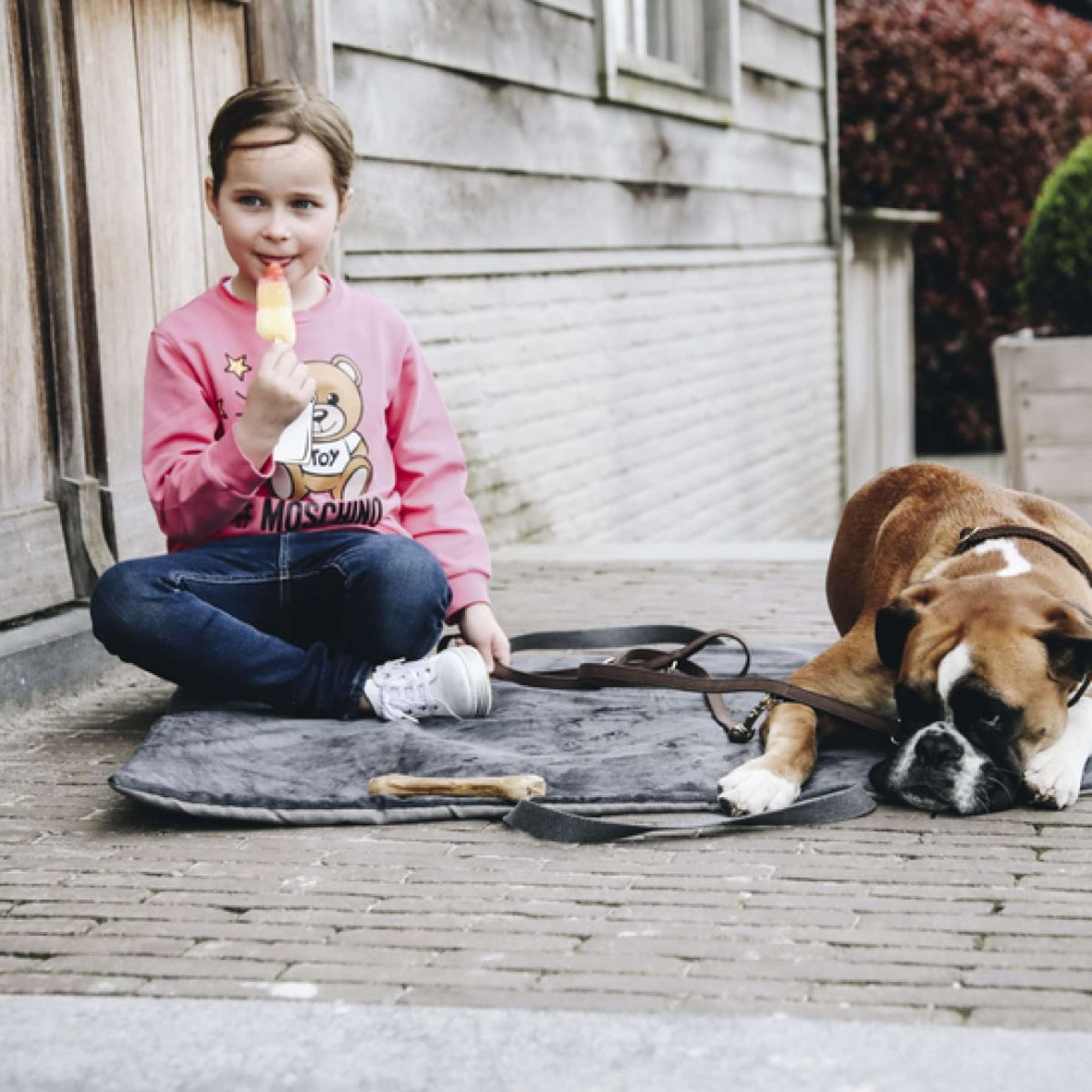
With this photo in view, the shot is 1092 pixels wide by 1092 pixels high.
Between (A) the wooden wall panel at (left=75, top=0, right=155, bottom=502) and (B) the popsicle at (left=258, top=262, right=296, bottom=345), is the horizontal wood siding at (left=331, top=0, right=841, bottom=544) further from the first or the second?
(B) the popsicle at (left=258, top=262, right=296, bottom=345)

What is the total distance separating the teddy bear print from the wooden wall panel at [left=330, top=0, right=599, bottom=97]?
211 cm

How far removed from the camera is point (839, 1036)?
210cm

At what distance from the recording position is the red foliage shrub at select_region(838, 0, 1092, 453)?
13.4m

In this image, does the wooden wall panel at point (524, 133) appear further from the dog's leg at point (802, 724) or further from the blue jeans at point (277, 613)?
the dog's leg at point (802, 724)

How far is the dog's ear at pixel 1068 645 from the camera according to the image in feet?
9.84

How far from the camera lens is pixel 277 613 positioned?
12.4ft

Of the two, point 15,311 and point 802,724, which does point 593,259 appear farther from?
point 802,724

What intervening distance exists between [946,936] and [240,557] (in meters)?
1.85

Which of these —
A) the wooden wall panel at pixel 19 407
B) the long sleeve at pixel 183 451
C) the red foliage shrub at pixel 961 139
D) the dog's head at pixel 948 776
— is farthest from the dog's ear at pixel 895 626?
the red foliage shrub at pixel 961 139

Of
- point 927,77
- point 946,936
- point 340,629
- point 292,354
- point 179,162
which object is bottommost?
point 946,936

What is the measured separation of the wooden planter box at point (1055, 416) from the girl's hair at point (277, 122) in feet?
16.7

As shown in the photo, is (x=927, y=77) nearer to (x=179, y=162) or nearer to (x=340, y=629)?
(x=179, y=162)

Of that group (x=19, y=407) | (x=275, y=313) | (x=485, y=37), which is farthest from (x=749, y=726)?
(x=485, y=37)

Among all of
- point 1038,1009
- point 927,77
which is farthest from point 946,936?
point 927,77
